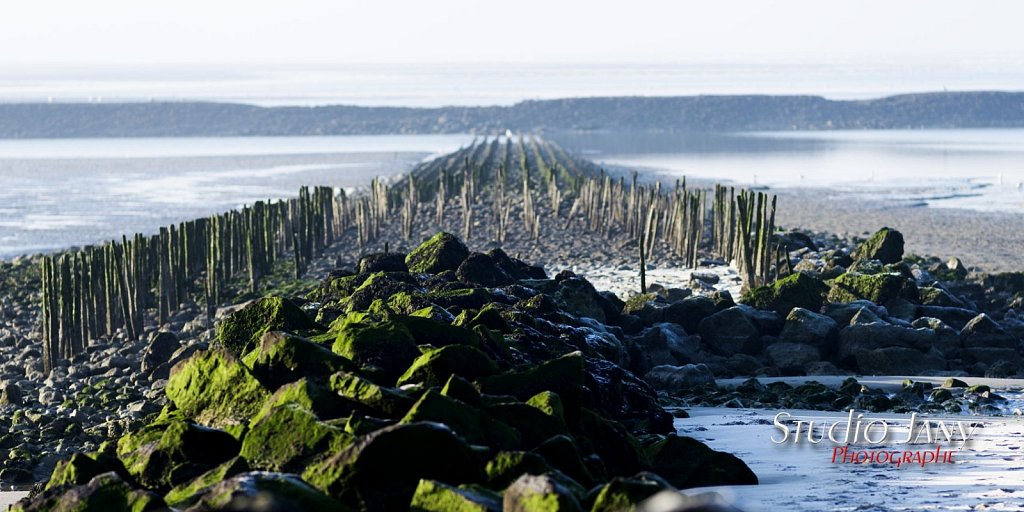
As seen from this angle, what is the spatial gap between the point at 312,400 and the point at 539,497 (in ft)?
11.1

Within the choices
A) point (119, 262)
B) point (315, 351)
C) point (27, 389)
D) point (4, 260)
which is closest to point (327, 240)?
point (4, 260)

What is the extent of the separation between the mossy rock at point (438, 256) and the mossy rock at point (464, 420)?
12.5m

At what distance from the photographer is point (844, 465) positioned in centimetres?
1254

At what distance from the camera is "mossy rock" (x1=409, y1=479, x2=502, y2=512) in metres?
9.05

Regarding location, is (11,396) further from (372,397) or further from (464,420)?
(464,420)

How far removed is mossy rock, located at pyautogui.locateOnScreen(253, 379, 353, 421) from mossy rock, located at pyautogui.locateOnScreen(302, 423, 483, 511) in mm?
1444

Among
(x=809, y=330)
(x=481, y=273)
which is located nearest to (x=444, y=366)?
(x=481, y=273)

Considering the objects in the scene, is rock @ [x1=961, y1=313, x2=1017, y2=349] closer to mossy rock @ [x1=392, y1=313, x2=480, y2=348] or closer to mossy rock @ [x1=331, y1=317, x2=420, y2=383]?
mossy rock @ [x1=392, y1=313, x2=480, y2=348]

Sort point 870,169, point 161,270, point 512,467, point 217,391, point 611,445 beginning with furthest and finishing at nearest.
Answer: point 870,169 → point 161,270 → point 217,391 → point 611,445 → point 512,467

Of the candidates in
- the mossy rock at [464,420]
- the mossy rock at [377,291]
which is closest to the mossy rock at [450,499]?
the mossy rock at [464,420]

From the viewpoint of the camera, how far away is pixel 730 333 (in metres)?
22.0

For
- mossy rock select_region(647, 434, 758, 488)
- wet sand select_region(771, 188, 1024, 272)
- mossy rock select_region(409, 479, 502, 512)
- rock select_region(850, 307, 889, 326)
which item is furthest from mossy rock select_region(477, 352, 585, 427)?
wet sand select_region(771, 188, 1024, 272)

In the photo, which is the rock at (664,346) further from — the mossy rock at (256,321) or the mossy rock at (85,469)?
the mossy rock at (85,469)

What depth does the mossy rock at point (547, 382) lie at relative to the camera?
12750 mm
